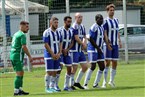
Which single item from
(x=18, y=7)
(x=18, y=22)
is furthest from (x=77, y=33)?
(x=18, y=22)

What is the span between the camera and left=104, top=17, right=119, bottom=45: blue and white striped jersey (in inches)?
787

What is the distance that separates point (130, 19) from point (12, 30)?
12.2 m

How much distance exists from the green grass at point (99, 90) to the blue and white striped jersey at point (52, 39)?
1261 mm

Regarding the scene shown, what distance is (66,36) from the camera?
1923cm

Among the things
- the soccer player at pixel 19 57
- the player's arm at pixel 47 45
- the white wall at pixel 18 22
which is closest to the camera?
the soccer player at pixel 19 57

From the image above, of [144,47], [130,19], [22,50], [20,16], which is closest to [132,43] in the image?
[144,47]

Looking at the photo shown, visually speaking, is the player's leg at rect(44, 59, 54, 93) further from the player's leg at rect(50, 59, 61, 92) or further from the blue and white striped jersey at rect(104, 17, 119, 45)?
the blue and white striped jersey at rect(104, 17, 119, 45)

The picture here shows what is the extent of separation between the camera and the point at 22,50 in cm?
1811

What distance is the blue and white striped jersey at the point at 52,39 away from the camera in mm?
18562

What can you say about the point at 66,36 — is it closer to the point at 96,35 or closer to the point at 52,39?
the point at 52,39

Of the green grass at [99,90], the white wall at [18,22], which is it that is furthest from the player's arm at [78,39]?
the white wall at [18,22]

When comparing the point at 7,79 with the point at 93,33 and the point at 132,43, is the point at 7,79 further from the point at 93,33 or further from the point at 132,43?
the point at 132,43

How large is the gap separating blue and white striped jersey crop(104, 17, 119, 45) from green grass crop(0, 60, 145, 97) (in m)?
1.44

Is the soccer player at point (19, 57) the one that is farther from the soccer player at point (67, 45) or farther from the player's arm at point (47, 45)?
the soccer player at point (67, 45)
